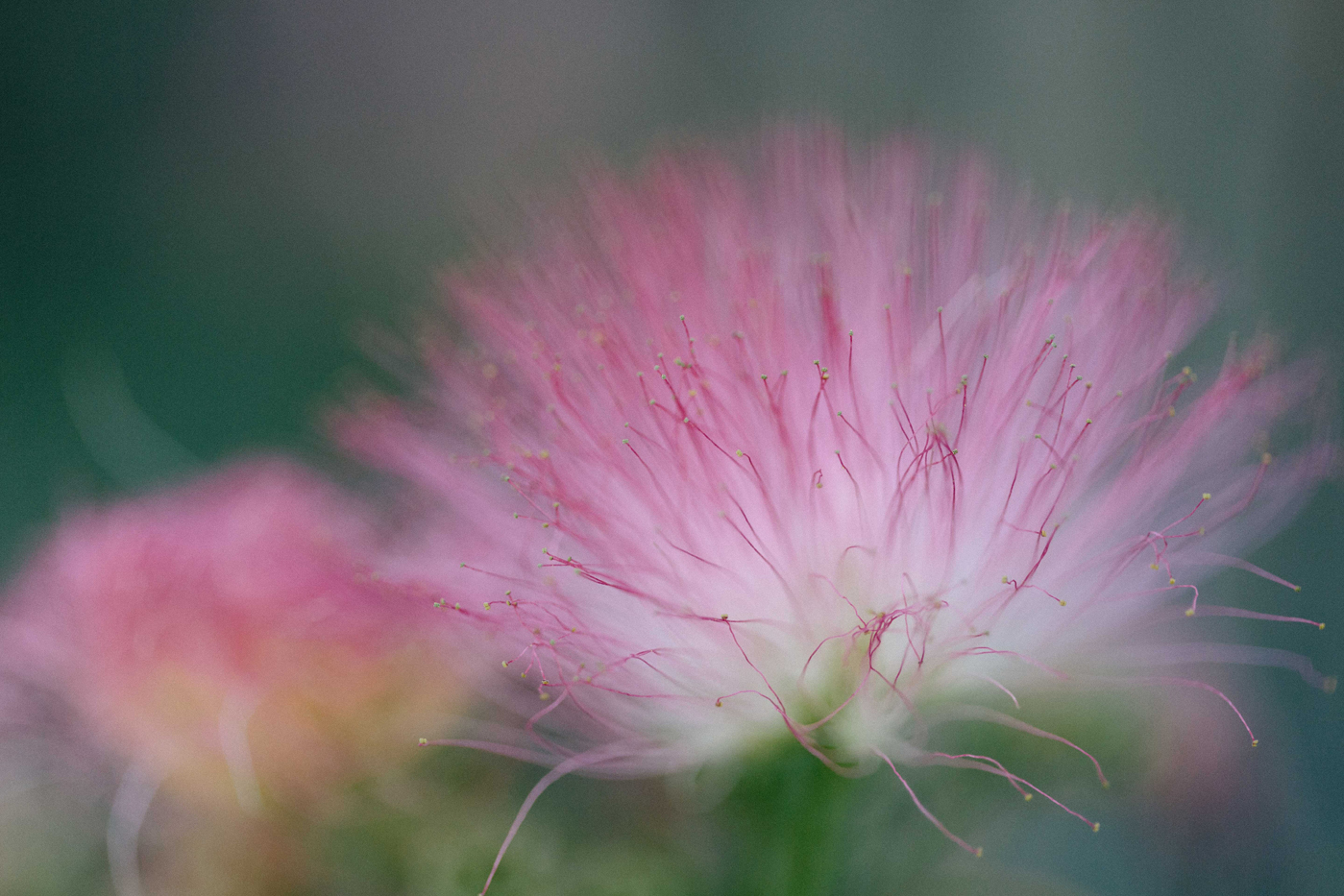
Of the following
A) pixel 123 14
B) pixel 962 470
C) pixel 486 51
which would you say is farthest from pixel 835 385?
pixel 123 14

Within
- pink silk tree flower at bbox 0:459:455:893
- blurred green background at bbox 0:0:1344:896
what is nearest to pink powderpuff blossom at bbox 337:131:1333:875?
pink silk tree flower at bbox 0:459:455:893

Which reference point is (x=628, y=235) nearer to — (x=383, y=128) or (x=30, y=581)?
(x=30, y=581)

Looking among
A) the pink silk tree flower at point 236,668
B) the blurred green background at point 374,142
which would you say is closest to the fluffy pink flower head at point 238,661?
the pink silk tree flower at point 236,668

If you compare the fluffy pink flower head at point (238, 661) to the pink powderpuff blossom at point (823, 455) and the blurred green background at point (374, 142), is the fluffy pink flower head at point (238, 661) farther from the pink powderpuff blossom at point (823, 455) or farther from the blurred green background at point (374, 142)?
the blurred green background at point (374, 142)

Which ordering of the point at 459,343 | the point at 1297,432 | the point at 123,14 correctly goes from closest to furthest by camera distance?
1. the point at 459,343
2. the point at 1297,432
3. the point at 123,14

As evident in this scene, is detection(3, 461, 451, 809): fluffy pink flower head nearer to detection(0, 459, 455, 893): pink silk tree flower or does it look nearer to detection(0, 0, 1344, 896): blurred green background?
detection(0, 459, 455, 893): pink silk tree flower

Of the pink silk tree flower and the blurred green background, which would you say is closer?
the pink silk tree flower

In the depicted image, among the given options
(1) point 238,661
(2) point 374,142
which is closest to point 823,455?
(1) point 238,661
